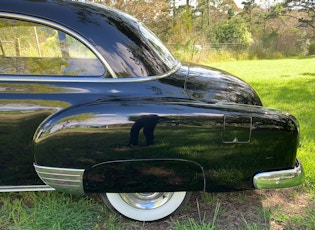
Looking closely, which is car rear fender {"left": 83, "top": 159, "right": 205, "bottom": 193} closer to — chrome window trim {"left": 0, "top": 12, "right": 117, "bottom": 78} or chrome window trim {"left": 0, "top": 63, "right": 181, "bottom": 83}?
chrome window trim {"left": 0, "top": 63, "right": 181, "bottom": 83}

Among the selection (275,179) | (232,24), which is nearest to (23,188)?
(275,179)

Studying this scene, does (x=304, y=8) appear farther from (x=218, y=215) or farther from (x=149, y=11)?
(x=218, y=215)

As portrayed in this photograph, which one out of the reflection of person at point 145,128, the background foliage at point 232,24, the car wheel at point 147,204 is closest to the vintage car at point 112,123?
the reflection of person at point 145,128

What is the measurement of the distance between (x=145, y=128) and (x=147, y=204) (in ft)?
2.33

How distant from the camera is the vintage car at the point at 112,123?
1849mm

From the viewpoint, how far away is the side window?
2.00 m

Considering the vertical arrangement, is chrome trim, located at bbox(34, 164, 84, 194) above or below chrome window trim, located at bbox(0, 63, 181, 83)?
below

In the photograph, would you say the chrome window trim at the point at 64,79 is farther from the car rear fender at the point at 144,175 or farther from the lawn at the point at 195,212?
the lawn at the point at 195,212

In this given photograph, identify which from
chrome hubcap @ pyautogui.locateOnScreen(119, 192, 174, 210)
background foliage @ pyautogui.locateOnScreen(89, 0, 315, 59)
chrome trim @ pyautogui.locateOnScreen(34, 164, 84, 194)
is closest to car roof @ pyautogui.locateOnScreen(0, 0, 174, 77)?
chrome trim @ pyautogui.locateOnScreen(34, 164, 84, 194)

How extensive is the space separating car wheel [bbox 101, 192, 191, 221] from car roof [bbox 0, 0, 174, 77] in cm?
92

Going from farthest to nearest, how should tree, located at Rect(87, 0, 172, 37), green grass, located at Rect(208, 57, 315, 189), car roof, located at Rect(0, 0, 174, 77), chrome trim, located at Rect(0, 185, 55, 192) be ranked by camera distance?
tree, located at Rect(87, 0, 172, 37), green grass, located at Rect(208, 57, 315, 189), chrome trim, located at Rect(0, 185, 55, 192), car roof, located at Rect(0, 0, 174, 77)

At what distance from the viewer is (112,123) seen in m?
1.83

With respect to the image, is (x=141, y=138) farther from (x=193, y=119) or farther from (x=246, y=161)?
(x=246, y=161)

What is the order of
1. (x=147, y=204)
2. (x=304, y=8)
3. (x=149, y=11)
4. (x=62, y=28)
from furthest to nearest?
(x=304, y=8) → (x=149, y=11) → (x=147, y=204) → (x=62, y=28)
